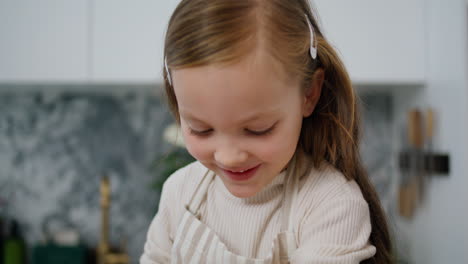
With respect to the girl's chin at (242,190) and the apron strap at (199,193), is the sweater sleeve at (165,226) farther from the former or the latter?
the girl's chin at (242,190)

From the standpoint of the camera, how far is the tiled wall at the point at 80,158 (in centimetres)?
201

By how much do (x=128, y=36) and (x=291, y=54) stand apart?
110 cm

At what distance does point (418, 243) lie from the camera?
1652 millimetres

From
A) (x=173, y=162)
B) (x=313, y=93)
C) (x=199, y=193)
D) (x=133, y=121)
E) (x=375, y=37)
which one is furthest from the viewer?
(x=133, y=121)

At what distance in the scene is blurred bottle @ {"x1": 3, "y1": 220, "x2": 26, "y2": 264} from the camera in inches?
73.9

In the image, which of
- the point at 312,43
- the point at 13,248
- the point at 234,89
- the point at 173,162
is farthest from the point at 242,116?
the point at 13,248

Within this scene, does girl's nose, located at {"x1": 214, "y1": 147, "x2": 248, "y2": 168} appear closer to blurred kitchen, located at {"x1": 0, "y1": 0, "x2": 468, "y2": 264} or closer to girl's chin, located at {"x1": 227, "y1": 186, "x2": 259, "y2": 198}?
girl's chin, located at {"x1": 227, "y1": 186, "x2": 259, "y2": 198}

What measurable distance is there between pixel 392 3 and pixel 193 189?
1093 mm

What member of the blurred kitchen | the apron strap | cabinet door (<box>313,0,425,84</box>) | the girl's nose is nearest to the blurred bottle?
the blurred kitchen

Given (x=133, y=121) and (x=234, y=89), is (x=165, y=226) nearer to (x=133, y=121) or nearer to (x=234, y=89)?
(x=234, y=89)

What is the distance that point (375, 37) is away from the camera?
151cm

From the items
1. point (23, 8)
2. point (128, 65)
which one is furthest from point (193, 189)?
point (23, 8)

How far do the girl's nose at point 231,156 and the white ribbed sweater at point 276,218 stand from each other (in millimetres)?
166

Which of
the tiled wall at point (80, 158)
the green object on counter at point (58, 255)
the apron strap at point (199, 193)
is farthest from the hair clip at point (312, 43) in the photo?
the green object on counter at point (58, 255)
